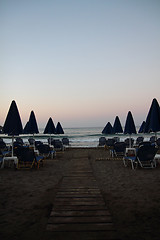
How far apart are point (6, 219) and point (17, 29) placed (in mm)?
14075

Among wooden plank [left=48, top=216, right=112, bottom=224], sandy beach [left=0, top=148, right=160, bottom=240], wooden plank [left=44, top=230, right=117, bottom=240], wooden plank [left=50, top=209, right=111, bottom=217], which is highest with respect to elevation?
wooden plank [left=44, top=230, right=117, bottom=240]

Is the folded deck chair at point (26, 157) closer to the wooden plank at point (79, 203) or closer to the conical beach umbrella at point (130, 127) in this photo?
the wooden plank at point (79, 203)

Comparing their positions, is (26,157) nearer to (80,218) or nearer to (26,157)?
(26,157)

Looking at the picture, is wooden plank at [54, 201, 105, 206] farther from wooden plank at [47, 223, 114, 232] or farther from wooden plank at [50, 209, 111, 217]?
wooden plank at [47, 223, 114, 232]

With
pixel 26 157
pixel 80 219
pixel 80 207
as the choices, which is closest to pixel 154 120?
pixel 80 207

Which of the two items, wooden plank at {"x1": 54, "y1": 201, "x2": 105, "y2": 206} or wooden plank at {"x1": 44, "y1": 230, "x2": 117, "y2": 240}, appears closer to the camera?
wooden plank at {"x1": 44, "y1": 230, "x2": 117, "y2": 240}

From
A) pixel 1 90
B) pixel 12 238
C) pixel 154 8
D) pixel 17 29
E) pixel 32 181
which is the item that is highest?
pixel 154 8

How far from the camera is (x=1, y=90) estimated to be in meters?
17.1

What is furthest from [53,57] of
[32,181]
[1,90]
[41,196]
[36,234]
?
[36,234]

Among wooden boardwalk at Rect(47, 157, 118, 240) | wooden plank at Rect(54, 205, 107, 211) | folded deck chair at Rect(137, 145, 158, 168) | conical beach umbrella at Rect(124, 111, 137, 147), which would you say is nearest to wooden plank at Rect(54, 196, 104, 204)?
wooden boardwalk at Rect(47, 157, 118, 240)

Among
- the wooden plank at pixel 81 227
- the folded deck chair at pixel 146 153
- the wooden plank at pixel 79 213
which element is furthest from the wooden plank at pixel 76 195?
the folded deck chair at pixel 146 153

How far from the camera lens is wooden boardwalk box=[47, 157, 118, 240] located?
1.86 meters

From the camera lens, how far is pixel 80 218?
2219 millimetres

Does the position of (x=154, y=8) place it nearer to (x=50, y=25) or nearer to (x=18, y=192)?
(x=50, y=25)
